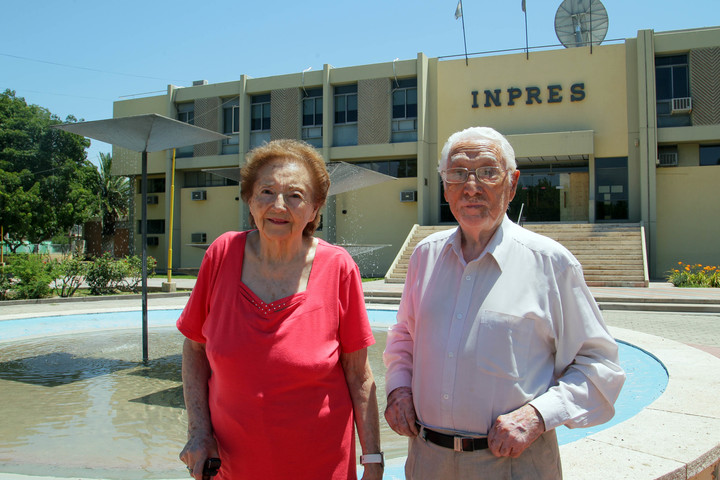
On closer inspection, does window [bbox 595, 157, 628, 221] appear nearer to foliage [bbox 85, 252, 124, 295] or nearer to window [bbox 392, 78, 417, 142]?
window [bbox 392, 78, 417, 142]

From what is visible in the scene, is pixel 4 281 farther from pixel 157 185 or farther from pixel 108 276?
pixel 157 185

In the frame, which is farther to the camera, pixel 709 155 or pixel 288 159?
pixel 709 155

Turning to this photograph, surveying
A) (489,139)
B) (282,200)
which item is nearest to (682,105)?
(489,139)

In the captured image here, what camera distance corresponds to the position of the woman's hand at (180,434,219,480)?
196 cm

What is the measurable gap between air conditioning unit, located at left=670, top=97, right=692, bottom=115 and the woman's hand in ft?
83.4

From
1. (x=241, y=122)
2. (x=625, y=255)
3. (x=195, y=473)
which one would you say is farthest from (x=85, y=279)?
(x=625, y=255)

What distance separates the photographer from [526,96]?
2439 cm

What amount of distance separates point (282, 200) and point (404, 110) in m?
25.1

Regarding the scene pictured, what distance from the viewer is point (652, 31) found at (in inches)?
886

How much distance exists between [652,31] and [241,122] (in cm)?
1947

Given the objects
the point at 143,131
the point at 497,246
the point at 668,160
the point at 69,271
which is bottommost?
the point at 69,271

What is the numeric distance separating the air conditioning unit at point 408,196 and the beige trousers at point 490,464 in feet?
78.6

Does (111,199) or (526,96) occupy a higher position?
(526,96)

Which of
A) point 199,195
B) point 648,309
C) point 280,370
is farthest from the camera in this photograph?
point 199,195
